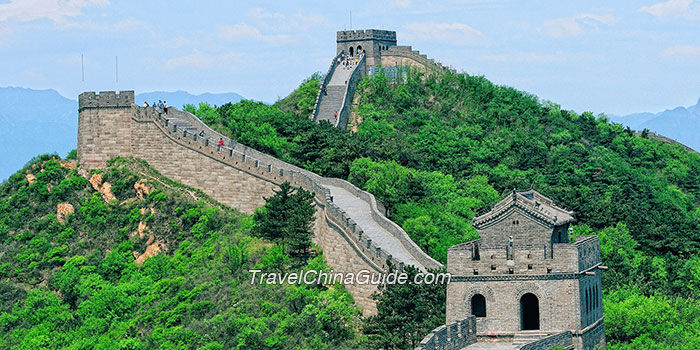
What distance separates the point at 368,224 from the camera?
49250 mm

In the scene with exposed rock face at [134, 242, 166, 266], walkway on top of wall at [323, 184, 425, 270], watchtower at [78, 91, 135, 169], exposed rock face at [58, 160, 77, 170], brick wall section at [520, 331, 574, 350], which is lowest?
brick wall section at [520, 331, 574, 350]

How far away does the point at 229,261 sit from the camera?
169 ft

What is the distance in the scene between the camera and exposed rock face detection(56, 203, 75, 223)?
197 ft

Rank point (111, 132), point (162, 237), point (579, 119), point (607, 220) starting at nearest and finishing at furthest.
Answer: point (162, 237) → point (111, 132) → point (607, 220) → point (579, 119)

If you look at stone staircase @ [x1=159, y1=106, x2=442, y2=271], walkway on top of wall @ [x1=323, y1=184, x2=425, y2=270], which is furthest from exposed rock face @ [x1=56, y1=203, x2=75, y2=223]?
walkway on top of wall @ [x1=323, y1=184, x2=425, y2=270]

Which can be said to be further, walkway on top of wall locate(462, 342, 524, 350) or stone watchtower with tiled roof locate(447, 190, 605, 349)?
stone watchtower with tiled roof locate(447, 190, 605, 349)

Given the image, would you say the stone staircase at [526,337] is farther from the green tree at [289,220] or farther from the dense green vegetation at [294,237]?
the green tree at [289,220]

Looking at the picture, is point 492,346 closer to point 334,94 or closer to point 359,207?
point 359,207

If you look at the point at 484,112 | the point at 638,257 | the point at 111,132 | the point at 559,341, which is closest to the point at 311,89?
the point at 484,112

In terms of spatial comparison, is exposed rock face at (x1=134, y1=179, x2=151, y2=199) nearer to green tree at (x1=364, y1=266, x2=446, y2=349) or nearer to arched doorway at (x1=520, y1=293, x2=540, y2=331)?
green tree at (x1=364, y1=266, x2=446, y2=349)

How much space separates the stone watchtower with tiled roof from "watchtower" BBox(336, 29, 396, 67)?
1852 inches

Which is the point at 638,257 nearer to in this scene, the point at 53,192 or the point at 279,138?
the point at 279,138

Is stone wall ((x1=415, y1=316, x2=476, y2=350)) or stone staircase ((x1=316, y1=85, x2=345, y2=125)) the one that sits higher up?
stone staircase ((x1=316, y1=85, x2=345, y2=125))

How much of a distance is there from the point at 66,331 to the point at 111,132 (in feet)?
39.4
